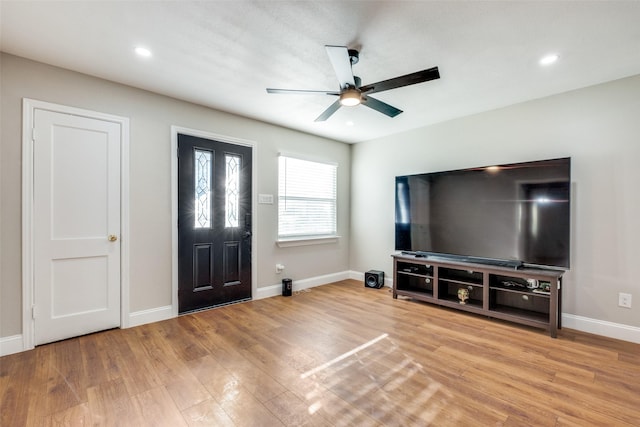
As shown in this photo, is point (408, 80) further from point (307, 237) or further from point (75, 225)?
point (75, 225)

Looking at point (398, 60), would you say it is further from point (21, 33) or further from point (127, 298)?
point (127, 298)

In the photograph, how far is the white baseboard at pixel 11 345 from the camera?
2336mm

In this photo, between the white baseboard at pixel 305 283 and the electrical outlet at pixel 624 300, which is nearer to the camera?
the electrical outlet at pixel 624 300

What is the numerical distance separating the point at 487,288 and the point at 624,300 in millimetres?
1144

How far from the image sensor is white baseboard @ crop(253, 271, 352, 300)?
13.2 ft

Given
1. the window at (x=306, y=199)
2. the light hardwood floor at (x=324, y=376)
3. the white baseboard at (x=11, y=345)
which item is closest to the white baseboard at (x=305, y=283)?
the window at (x=306, y=199)

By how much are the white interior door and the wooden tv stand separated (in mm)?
3461

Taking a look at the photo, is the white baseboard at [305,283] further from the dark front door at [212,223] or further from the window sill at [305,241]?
the window sill at [305,241]

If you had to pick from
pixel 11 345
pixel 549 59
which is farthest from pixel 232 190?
pixel 549 59

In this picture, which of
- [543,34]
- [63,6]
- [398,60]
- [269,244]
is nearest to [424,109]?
[398,60]

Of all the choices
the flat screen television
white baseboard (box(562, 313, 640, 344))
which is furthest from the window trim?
white baseboard (box(562, 313, 640, 344))

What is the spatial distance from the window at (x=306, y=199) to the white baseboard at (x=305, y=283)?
2.31 feet

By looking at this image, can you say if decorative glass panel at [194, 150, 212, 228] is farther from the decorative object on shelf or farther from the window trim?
the decorative object on shelf

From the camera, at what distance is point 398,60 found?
2432 mm
